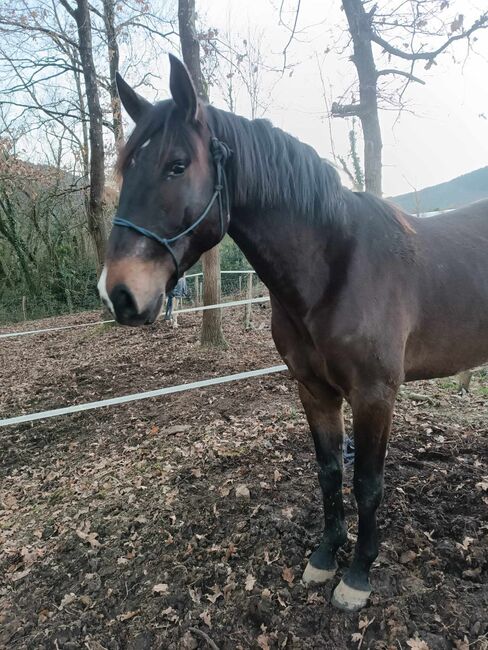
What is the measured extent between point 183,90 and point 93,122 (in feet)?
31.0

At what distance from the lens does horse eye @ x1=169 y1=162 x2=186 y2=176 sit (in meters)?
1.49

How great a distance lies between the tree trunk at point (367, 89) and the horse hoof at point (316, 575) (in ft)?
18.4

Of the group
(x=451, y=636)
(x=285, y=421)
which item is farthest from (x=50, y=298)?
(x=451, y=636)

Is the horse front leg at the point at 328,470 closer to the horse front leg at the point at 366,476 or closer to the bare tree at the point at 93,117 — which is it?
the horse front leg at the point at 366,476

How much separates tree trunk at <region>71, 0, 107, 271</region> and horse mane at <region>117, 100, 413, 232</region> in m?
9.00

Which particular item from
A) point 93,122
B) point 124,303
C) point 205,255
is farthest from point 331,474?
point 93,122

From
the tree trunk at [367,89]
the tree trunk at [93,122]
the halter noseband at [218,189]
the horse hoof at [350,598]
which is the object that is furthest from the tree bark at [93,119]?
the horse hoof at [350,598]

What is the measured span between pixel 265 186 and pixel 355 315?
0.67 m

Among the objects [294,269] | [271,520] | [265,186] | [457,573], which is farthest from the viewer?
[271,520]

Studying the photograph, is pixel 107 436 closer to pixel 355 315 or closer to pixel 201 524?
pixel 201 524

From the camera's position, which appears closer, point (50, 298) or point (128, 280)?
point (128, 280)

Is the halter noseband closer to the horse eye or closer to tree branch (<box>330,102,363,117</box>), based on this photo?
the horse eye

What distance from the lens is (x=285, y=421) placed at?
13.3 feet

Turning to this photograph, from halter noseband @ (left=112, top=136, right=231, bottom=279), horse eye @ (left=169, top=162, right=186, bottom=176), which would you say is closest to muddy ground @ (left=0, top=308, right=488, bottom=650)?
halter noseband @ (left=112, top=136, right=231, bottom=279)
